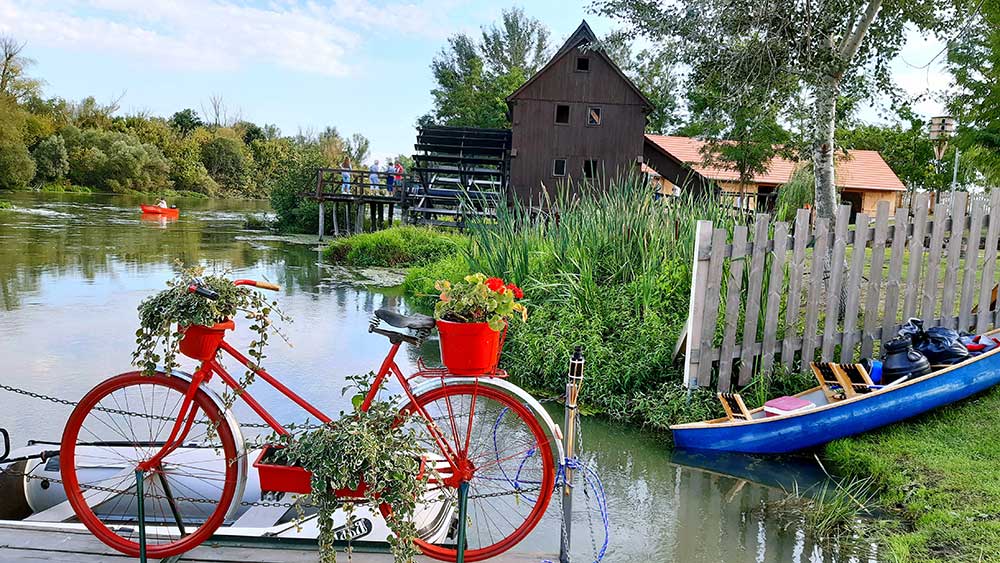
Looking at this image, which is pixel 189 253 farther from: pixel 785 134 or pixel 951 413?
pixel 951 413

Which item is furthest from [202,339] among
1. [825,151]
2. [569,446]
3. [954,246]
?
[825,151]

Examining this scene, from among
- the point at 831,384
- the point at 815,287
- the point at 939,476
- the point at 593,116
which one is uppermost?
the point at 593,116

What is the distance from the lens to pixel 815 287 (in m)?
5.58

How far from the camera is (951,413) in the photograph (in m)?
5.10

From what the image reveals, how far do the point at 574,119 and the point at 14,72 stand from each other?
43.0 meters

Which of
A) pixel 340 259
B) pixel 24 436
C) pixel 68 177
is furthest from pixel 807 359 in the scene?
pixel 68 177

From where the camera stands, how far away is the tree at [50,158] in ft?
152

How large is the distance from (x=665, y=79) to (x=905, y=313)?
16.0 ft

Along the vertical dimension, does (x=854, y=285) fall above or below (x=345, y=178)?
below

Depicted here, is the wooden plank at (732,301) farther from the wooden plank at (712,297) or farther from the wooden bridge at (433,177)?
the wooden bridge at (433,177)

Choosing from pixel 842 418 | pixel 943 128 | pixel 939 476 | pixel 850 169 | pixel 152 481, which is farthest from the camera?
pixel 850 169

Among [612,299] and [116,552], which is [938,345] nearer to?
[612,299]

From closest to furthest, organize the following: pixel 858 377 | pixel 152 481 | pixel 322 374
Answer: pixel 152 481 < pixel 858 377 < pixel 322 374

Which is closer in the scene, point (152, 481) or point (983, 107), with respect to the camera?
point (152, 481)
